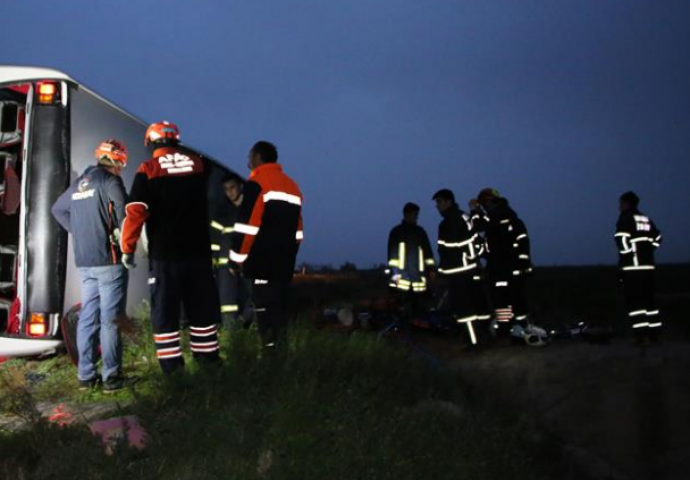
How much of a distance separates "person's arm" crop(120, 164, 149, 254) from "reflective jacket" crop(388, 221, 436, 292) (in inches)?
238

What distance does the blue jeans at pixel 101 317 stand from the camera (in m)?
6.35

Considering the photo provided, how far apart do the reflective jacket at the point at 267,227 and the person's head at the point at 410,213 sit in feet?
15.5

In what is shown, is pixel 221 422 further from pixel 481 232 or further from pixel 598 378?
pixel 481 232

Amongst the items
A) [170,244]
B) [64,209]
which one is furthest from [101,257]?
[170,244]

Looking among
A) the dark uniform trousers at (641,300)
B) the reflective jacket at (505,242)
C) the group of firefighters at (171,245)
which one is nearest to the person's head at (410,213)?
the reflective jacket at (505,242)

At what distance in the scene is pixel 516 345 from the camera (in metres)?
10.3

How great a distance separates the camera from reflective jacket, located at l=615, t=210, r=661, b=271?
34.6 feet

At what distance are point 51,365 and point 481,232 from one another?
645 centimetres

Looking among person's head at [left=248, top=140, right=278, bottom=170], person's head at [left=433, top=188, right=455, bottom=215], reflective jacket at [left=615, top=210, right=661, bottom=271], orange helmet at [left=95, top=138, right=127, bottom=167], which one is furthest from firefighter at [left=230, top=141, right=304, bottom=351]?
reflective jacket at [left=615, top=210, right=661, bottom=271]

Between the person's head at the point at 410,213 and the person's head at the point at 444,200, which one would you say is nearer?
the person's head at the point at 444,200

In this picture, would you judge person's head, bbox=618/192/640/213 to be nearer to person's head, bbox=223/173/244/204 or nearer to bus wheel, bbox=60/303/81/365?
person's head, bbox=223/173/244/204

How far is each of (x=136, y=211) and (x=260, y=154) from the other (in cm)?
138

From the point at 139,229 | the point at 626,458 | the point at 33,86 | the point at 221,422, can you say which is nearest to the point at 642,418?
the point at 626,458

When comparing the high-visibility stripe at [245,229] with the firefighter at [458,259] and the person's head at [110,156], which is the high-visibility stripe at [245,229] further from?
the firefighter at [458,259]
